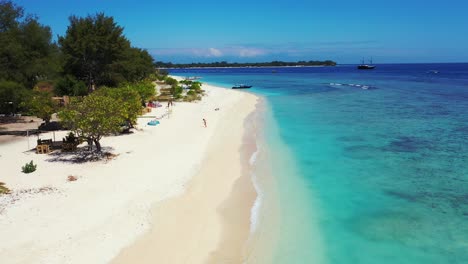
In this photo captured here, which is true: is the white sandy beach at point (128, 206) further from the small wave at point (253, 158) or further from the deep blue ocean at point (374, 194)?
the deep blue ocean at point (374, 194)

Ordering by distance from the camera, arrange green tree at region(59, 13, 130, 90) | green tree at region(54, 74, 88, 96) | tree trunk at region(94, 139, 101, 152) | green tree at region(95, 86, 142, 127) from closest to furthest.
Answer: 1. tree trunk at region(94, 139, 101, 152)
2. green tree at region(95, 86, 142, 127)
3. green tree at region(54, 74, 88, 96)
4. green tree at region(59, 13, 130, 90)

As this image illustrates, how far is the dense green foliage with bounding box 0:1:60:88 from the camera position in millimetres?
32906

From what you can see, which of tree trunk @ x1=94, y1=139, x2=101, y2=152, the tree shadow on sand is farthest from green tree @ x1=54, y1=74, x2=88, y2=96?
tree trunk @ x1=94, y1=139, x2=101, y2=152

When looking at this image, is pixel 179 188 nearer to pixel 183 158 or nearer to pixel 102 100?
pixel 183 158

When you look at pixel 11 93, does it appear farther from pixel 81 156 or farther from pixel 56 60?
pixel 56 60

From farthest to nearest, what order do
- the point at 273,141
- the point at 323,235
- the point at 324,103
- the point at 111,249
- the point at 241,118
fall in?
1. the point at 324,103
2. the point at 241,118
3. the point at 273,141
4. the point at 323,235
5. the point at 111,249

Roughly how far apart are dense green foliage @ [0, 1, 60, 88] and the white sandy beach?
1118 centimetres

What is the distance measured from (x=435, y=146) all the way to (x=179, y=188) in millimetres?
18661

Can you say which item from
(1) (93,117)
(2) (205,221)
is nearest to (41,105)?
(1) (93,117)

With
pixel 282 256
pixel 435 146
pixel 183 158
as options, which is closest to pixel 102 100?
pixel 183 158

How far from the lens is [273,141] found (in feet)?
93.7

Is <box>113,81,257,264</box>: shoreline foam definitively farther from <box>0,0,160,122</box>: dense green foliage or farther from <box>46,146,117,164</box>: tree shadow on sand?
<box>0,0,160,122</box>: dense green foliage

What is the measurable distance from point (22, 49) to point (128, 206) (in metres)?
26.8

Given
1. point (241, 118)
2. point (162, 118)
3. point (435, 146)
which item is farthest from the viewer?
point (241, 118)
